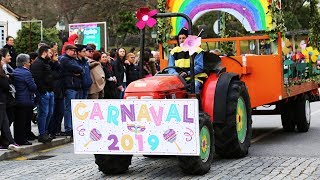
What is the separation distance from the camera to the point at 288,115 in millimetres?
12875

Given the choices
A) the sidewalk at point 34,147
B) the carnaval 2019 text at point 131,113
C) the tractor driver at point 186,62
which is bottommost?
the sidewalk at point 34,147

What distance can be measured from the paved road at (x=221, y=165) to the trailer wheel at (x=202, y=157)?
10 centimetres

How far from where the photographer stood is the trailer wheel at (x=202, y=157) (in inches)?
314

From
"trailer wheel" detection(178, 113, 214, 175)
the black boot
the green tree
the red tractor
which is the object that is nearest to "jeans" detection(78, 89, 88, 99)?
the black boot

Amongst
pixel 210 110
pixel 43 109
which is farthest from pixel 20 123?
pixel 210 110

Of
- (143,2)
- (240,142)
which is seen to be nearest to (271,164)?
(240,142)

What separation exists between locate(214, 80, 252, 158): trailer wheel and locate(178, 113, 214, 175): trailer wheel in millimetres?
801

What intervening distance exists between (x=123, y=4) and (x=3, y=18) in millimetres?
8425

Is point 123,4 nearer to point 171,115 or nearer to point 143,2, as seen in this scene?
point 143,2

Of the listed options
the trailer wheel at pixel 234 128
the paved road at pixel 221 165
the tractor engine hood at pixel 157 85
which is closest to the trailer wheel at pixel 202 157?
the paved road at pixel 221 165

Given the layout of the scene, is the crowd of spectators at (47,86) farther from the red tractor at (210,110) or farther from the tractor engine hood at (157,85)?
the tractor engine hood at (157,85)

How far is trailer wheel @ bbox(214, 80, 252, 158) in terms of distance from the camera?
918 centimetres

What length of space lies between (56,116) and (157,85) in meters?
4.98

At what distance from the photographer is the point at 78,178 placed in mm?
8383
